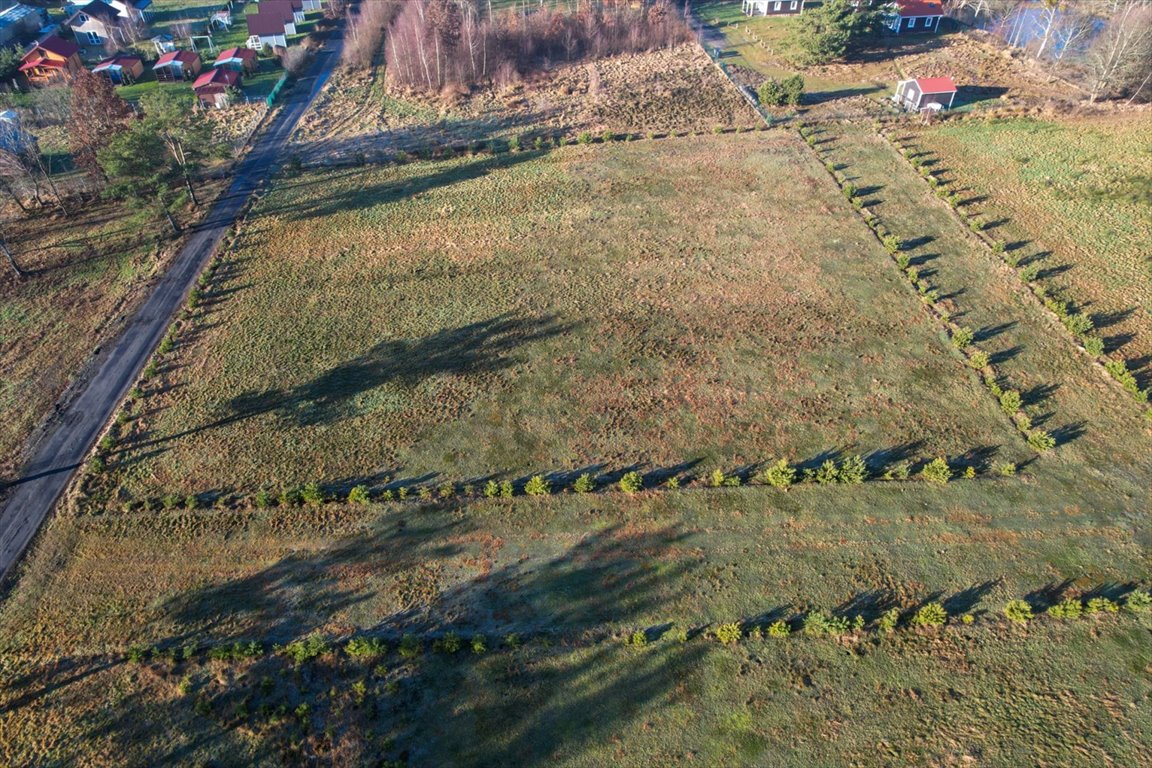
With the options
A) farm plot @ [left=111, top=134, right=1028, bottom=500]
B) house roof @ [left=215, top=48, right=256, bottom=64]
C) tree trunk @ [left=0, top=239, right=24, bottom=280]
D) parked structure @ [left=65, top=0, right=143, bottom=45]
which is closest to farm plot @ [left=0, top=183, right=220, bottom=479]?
tree trunk @ [left=0, top=239, right=24, bottom=280]

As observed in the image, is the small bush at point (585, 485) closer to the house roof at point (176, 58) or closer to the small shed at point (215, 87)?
the small shed at point (215, 87)

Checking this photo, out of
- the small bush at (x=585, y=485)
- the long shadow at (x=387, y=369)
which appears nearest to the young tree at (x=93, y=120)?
the long shadow at (x=387, y=369)

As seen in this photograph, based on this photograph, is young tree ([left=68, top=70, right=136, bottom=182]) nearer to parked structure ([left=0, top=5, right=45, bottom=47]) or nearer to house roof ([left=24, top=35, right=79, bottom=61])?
house roof ([left=24, top=35, right=79, bottom=61])

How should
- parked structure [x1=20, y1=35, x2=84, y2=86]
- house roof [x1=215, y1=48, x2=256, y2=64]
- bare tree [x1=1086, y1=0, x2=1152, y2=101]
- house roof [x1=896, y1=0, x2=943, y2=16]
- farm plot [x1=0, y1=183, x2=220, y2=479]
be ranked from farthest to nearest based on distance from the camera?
house roof [x1=896, y1=0, x2=943, y2=16] < house roof [x1=215, y1=48, x2=256, y2=64] < parked structure [x1=20, y1=35, x2=84, y2=86] < bare tree [x1=1086, y1=0, x2=1152, y2=101] < farm plot [x1=0, y1=183, x2=220, y2=479]

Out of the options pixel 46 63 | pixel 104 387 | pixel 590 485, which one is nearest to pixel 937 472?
pixel 590 485

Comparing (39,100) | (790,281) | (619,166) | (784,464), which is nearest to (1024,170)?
(790,281)

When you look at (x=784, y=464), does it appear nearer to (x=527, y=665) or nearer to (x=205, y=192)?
(x=527, y=665)
